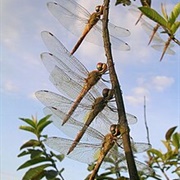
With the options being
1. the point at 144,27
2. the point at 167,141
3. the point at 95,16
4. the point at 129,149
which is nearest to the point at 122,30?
the point at 144,27

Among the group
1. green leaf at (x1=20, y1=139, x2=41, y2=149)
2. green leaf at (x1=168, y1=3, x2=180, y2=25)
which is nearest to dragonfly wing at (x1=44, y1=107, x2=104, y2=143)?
green leaf at (x1=168, y1=3, x2=180, y2=25)

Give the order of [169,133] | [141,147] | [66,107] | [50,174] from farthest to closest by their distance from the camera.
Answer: [169,133]
[50,174]
[141,147]
[66,107]

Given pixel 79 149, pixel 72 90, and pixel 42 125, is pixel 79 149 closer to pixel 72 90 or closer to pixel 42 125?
pixel 72 90

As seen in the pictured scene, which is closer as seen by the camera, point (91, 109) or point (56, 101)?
point (91, 109)

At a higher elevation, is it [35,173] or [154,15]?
[154,15]

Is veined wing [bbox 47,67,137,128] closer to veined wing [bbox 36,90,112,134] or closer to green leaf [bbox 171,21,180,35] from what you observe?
veined wing [bbox 36,90,112,134]

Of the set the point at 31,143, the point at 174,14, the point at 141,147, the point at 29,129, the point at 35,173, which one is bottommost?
the point at 35,173

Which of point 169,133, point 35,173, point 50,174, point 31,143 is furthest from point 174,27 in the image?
point 31,143

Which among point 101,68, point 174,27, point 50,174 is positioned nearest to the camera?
point 101,68
